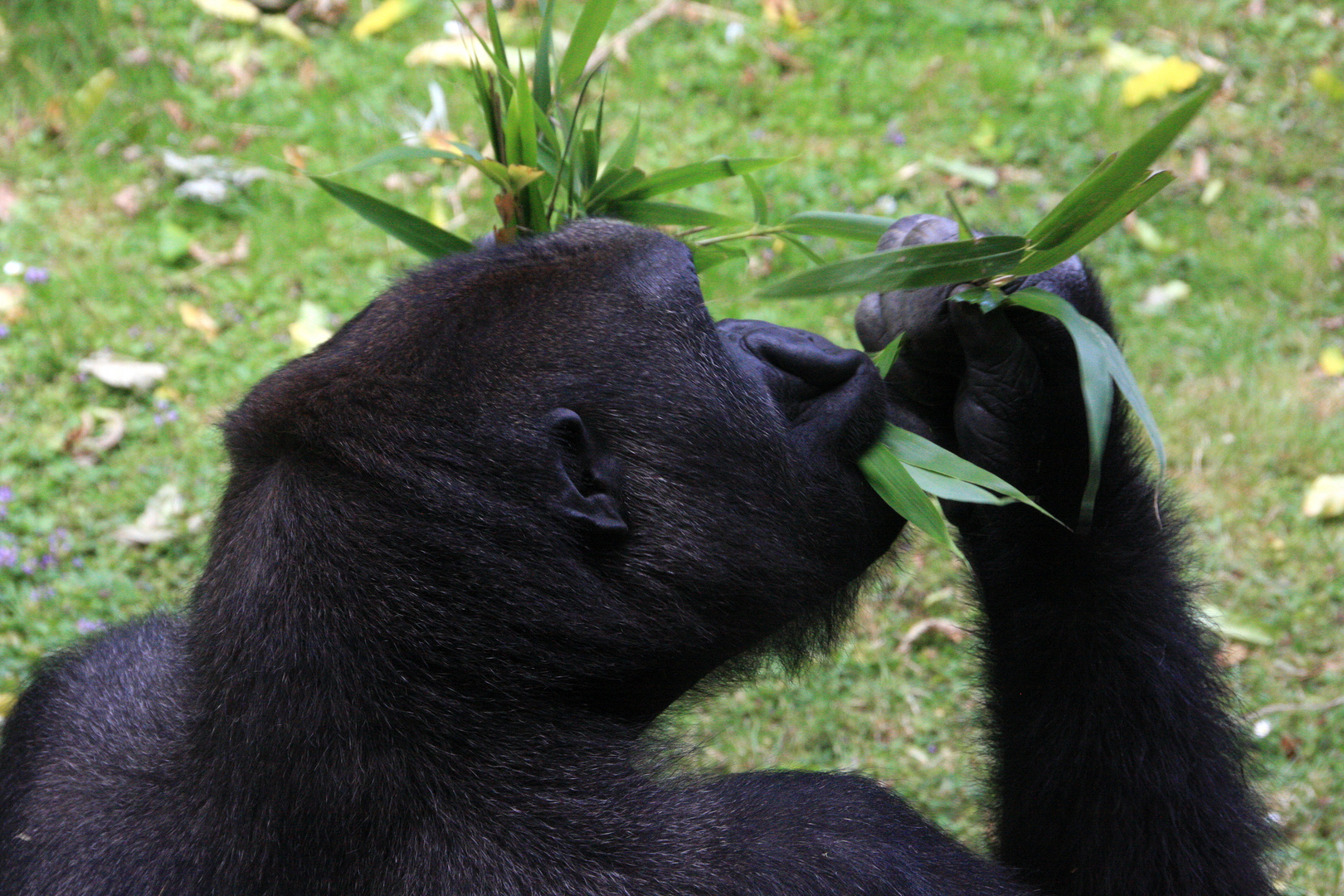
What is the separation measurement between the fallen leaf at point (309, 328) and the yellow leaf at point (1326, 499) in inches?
168

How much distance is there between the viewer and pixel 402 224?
3467 millimetres

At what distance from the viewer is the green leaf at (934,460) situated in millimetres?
2855

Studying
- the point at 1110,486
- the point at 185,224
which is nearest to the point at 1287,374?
the point at 1110,486

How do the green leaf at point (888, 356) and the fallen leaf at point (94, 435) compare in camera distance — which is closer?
the green leaf at point (888, 356)

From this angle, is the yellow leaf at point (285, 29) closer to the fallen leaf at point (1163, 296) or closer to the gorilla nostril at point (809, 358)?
the fallen leaf at point (1163, 296)

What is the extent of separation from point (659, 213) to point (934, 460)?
1.09 meters

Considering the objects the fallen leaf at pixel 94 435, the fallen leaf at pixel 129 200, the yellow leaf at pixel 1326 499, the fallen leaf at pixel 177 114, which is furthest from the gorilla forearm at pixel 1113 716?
the fallen leaf at pixel 177 114

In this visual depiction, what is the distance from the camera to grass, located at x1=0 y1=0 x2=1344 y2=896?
4.55 meters

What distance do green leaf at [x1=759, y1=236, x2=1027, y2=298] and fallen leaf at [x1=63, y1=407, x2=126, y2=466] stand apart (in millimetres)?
3705

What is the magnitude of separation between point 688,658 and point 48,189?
543 cm

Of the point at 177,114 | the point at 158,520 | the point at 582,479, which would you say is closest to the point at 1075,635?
the point at 582,479

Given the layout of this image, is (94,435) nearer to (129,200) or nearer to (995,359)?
(129,200)

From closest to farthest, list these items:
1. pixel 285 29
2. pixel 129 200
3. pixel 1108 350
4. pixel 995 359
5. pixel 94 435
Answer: pixel 1108 350 < pixel 995 359 < pixel 94 435 < pixel 129 200 < pixel 285 29

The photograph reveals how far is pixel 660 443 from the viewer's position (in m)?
2.66
